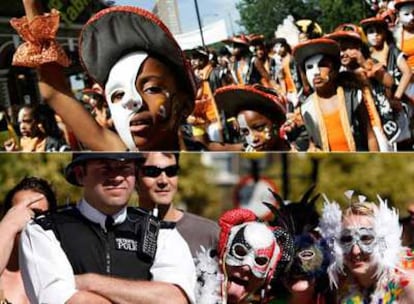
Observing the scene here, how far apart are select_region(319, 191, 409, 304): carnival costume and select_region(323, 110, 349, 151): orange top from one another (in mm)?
219

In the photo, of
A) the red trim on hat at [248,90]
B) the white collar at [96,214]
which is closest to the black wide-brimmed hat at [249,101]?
the red trim on hat at [248,90]

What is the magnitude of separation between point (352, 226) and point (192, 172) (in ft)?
2.57

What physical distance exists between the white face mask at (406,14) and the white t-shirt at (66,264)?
1440 mm

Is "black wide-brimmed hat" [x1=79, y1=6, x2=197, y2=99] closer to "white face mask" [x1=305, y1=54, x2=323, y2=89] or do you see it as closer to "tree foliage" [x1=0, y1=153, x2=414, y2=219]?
"tree foliage" [x1=0, y1=153, x2=414, y2=219]

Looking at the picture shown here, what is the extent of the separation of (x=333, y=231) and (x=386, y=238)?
0.79 feet

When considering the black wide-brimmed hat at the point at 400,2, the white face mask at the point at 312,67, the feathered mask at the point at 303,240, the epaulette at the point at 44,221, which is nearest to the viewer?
the black wide-brimmed hat at the point at 400,2

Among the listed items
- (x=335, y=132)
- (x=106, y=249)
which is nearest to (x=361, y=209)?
(x=335, y=132)

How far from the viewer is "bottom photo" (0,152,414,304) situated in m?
4.61

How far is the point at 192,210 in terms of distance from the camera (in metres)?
4.75

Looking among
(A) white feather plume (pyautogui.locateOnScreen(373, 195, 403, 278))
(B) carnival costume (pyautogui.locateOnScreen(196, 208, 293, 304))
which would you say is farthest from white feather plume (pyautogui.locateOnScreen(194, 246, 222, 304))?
(A) white feather plume (pyautogui.locateOnScreen(373, 195, 403, 278))

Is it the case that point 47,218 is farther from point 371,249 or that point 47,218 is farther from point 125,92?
point 371,249

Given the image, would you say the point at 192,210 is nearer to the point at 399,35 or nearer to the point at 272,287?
the point at 272,287

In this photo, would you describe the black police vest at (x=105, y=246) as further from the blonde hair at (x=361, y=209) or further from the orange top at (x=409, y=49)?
the orange top at (x=409, y=49)

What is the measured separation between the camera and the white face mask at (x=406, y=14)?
4430mm
